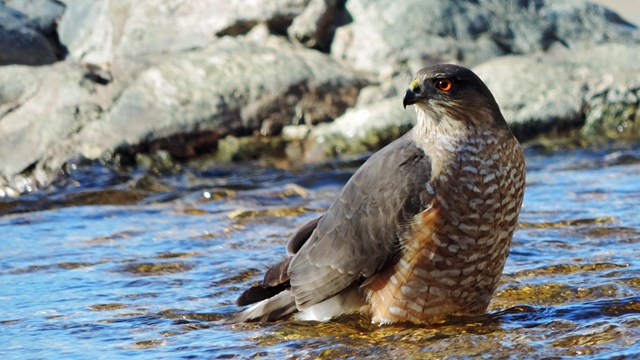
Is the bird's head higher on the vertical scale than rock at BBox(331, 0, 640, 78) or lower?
higher

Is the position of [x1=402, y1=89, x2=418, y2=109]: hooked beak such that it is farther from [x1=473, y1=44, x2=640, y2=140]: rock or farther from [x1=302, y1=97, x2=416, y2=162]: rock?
[x1=473, y1=44, x2=640, y2=140]: rock

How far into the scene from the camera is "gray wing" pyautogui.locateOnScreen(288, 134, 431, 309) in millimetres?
4340

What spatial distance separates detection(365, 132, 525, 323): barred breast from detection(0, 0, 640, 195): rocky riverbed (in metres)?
5.42

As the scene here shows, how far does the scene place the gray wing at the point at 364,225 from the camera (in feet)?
14.2

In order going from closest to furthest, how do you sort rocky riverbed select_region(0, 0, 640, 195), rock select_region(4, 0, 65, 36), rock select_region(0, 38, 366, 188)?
1. rock select_region(0, 38, 366, 188)
2. rocky riverbed select_region(0, 0, 640, 195)
3. rock select_region(4, 0, 65, 36)

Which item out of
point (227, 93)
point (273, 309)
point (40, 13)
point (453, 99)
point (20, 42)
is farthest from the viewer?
point (40, 13)

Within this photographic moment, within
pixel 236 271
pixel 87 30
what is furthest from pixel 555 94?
pixel 236 271

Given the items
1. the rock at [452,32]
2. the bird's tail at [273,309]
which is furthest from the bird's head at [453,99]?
the rock at [452,32]

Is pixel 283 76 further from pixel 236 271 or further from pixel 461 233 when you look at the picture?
pixel 461 233

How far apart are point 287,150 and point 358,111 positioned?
75cm

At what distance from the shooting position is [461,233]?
4.21 metres

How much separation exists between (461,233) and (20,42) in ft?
28.1

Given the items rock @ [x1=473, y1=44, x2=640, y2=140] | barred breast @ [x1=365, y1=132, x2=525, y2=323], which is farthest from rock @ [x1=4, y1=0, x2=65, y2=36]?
barred breast @ [x1=365, y1=132, x2=525, y2=323]

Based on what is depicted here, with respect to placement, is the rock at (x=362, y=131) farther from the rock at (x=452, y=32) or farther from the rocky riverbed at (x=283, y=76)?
the rock at (x=452, y=32)
